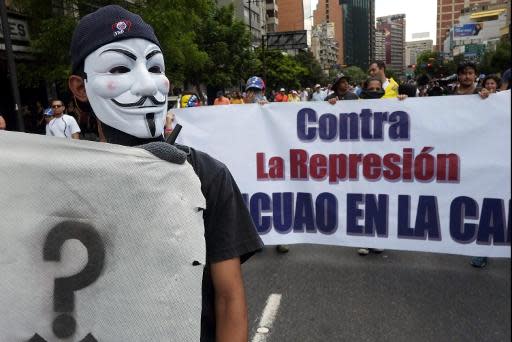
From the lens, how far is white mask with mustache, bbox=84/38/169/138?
123 cm

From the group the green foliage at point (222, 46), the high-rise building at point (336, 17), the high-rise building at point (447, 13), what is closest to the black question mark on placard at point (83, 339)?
the green foliage at point (222, 46)

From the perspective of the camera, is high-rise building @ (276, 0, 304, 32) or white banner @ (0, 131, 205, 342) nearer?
white banner @ (0, 131, 205, 342)

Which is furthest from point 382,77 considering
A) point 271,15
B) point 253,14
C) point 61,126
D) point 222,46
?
point 271,15

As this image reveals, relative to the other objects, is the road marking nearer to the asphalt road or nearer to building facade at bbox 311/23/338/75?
the asphalt road

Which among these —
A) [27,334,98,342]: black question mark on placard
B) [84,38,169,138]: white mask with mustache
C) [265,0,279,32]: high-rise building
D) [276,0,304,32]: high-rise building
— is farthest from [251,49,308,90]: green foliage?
[276,0,304,32]: high-rise building

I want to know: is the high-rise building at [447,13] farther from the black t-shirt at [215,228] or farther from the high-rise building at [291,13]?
the black t-shirt at [215,228]

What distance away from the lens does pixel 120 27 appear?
48.5 inches

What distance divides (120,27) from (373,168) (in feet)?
11.7

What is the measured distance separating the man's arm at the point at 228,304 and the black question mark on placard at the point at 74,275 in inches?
11.2

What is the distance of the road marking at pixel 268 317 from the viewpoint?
332 cm

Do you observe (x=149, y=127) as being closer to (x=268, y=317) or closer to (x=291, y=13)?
(x=268, y=317)

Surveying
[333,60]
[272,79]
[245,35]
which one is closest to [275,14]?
[272,79]

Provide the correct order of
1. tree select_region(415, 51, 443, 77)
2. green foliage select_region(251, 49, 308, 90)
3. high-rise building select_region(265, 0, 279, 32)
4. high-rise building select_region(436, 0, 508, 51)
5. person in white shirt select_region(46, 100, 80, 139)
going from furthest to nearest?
1. high-rise building select_region(436, 0, 508, 51)
2. high-rise building select_region(265, 0, 279, 32)
3. green foliage select_region(251, 49, 308, 90)
4. tree select_region(415, 51, 443, 77)
5. person in white shirt select_region(46, 100, 80, 139)

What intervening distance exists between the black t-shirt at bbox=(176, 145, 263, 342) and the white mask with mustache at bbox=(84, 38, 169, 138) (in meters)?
0.13
